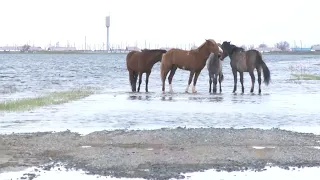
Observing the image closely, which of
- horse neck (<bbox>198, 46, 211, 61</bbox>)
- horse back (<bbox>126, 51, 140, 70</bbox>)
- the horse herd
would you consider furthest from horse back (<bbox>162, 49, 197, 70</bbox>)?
horse back (<bbox>126, 51, 140, 70</bbox>)

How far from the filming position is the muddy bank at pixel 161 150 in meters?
10.0

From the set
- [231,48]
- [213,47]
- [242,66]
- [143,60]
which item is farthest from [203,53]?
[143,60]

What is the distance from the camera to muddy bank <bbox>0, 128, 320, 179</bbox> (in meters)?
10.0

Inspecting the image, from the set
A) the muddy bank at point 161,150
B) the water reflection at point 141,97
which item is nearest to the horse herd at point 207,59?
the water reflection at point 141,97

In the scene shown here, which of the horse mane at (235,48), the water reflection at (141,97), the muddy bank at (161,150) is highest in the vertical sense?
the horse mane at (235,48)

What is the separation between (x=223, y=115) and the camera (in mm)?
18062

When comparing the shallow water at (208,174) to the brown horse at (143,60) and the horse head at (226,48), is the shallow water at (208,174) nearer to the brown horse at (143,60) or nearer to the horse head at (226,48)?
the horse head at (226,48)

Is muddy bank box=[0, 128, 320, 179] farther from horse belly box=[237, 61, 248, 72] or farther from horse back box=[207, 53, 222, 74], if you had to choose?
horse belly box=[237, 61, 248, 72]

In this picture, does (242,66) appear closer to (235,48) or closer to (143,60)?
(235,48)

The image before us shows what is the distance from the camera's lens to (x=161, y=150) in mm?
11508

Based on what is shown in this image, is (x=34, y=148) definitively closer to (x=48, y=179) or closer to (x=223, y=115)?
(x=48, y=179)

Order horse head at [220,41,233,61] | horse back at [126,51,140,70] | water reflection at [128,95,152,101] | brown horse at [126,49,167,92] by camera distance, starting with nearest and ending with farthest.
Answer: water reflection at [128,95,152,101] < horse head at [220,41,233,61] < brown horse at [126,49,167,92] < horse back at [126,51,140,70]

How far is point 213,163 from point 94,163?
69.0 inches

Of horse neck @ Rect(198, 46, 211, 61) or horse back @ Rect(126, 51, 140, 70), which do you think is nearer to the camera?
horse neck @ Rect(198, 46, 211, 61)
